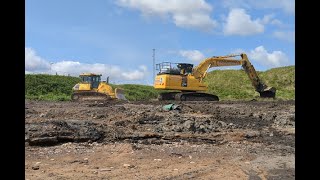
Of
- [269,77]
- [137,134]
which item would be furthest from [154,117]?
[269,77]

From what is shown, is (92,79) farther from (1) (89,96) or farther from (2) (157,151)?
A: (2) (157,151)

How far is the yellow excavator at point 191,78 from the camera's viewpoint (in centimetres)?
2611

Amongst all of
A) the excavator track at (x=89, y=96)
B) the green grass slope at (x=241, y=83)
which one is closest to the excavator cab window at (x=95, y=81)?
the excavator track at (x=89, y=96)

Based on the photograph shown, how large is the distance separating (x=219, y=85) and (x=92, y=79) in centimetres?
1965

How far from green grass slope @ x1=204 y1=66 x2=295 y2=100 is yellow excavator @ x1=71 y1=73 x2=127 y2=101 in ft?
45.9

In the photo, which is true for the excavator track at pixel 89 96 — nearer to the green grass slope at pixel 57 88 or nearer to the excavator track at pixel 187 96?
the excavator track at pixel 187 96

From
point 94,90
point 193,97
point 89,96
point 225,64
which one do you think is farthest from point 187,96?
point 89,96

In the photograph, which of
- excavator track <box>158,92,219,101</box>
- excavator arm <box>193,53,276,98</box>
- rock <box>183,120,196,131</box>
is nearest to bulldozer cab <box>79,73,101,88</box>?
excavator track <box>158,92,219,101</box>

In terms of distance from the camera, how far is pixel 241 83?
44500mm

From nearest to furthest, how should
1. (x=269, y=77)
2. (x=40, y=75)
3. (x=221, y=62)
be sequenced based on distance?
(x=221, y=62), (x=269, y=77), (x=40, y=75)

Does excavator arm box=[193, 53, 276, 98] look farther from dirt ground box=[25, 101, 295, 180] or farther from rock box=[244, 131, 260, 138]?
rock box=[244, 131, 260, 138]
